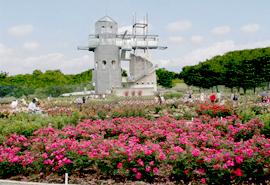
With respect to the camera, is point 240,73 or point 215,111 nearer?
point 215,111

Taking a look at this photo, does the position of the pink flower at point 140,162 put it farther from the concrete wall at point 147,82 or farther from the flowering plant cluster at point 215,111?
the concrete wall at point 147,82

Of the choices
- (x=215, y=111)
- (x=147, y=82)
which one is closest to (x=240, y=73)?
(x=147, y=82)

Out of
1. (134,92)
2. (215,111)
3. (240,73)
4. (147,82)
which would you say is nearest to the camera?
(215,111)

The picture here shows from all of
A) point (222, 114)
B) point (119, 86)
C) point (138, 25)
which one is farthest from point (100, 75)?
point (222, 114)

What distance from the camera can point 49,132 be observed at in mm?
10742

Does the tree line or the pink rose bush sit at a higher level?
the tree line

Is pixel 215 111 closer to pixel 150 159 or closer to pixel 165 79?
pixel 150 159

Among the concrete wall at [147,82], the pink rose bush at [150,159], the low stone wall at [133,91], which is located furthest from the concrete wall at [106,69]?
the pink rose bush at [150,159]

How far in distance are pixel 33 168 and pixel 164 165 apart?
2860 millimetres

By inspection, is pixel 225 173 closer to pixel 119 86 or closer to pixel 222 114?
pixel 222 114

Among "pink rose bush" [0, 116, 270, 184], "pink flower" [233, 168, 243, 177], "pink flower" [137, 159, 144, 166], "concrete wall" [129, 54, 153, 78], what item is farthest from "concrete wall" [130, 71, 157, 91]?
"pink flower" [233, 168, 243, 177]

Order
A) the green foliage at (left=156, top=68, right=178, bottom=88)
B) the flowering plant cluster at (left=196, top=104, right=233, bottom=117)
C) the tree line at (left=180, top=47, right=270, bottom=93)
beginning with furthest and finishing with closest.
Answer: the green foliage at (left=156, top=68, right=178, bottom=88)
the tree line at (left=180, top=47, right=270, bottom=93)
the flowering plant cluster at (left=196, top=104, right=233, bottom=117)

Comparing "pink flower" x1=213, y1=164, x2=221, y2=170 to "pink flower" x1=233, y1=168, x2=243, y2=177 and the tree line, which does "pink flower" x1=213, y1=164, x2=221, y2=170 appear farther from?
the tree line

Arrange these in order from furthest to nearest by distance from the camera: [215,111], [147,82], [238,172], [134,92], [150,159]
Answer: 1. [147,82]
2. [134,92]
3. [215,111]
4. [150,159]
5. [238,172]
